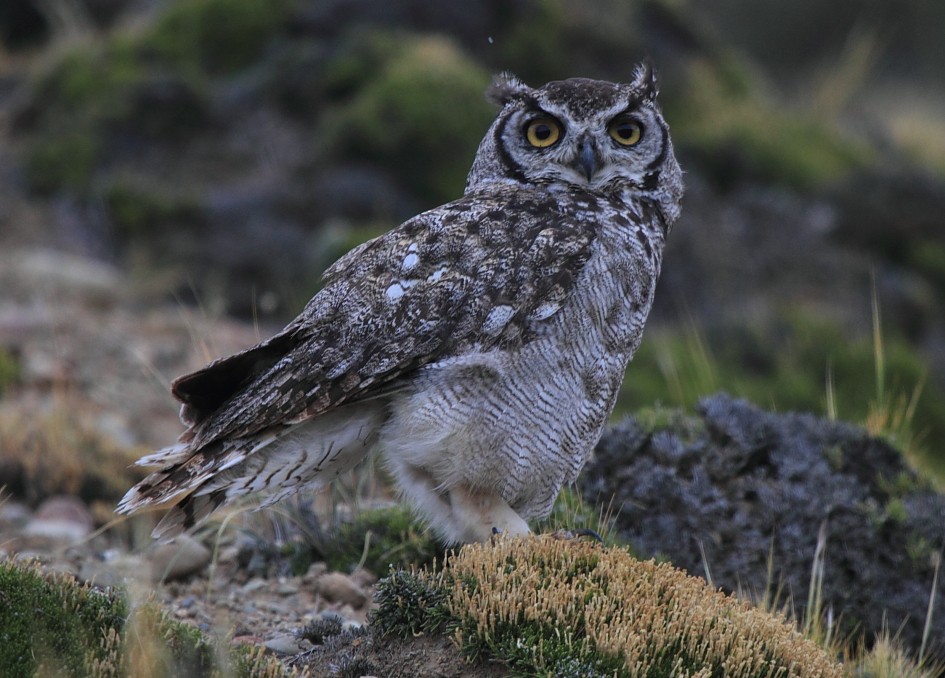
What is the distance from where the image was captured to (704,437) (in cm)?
514

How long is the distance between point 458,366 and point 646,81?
154 cm

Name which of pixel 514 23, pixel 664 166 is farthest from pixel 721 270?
pixel 664 166

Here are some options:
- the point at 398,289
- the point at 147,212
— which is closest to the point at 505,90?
the point at 398,289

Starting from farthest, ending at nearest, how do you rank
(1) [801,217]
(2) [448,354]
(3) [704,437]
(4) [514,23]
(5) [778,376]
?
(4) [514,23] → (1) [801,217] → (5) [778,376] → (3) [704,437] → (2) [448,354]

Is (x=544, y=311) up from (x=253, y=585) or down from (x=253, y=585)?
up

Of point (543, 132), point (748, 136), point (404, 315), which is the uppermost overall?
point (748, 136)

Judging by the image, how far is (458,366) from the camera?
3770 mm

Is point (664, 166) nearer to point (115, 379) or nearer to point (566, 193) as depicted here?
point (566, 193)

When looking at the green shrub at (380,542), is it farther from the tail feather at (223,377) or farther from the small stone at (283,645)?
the tail feather at (223,377)

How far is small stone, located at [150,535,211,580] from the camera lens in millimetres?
4879

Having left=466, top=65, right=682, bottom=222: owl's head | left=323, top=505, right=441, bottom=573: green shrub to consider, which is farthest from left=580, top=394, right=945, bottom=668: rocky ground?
left=466, top=65, right=682, bottom=222: owl's head

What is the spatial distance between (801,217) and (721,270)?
147 centimetres

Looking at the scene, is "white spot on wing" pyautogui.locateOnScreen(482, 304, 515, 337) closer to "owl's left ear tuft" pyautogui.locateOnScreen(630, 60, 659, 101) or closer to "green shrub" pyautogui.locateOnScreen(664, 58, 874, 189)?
"owl's left ear tuft" pyautogui.locateOnScreen(630, 60, 659, 101)

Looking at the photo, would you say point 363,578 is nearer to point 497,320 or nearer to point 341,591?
point 341,591
